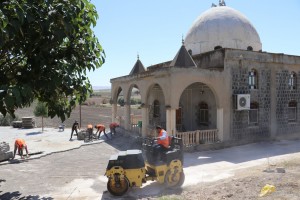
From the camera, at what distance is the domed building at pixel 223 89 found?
557 inches

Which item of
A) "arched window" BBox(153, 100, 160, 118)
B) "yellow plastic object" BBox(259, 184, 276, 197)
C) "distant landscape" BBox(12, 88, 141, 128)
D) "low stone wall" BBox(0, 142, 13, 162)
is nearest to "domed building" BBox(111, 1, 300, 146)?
"arched window" BBox(153, 100, 160, 118)

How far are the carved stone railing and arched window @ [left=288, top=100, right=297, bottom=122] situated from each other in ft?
20.3

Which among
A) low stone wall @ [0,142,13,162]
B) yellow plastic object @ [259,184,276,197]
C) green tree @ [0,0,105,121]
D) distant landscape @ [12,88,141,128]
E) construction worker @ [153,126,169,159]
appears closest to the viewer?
green tree @ [0,0,105,121]

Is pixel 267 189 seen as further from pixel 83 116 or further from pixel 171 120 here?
pixel 83 116

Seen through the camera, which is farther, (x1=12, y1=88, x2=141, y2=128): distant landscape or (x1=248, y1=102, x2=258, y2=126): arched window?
(x1=12, y1=88, x2=141, y2=128): distant landscape

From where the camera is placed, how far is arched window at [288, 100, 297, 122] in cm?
1797

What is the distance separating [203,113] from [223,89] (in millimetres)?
2602

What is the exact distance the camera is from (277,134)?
17.1m

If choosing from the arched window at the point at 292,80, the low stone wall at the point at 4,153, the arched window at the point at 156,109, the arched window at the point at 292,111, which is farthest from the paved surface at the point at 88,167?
the arched window at the point at 156,109

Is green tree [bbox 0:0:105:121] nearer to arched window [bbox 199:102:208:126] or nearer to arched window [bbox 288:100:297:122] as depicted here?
arched window [bbox 199:102:208:126]

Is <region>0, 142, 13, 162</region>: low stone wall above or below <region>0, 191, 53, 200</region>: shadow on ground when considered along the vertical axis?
above

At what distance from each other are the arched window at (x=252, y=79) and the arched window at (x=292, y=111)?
10.9 feet

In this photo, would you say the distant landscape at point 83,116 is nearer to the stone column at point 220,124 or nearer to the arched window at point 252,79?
the stone column at point 220,124

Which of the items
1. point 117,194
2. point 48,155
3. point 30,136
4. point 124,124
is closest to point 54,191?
point 117,194
